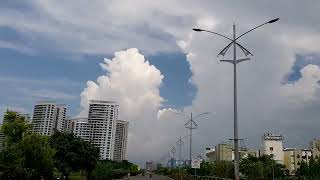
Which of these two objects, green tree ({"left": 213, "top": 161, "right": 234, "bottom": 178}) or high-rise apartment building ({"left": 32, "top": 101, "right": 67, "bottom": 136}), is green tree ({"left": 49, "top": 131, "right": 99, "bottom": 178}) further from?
high-rise apartment building ({"left": 32, "top": 101, "right": 67, "bottom": 136})

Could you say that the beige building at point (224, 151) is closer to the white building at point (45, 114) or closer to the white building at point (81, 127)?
the white building at point (81, 127)

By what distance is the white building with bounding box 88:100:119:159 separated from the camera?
372ft

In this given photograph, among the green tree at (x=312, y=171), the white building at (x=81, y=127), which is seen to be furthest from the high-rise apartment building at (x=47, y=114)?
the green tree at (x=312, y=171)

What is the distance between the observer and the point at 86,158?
175 feet

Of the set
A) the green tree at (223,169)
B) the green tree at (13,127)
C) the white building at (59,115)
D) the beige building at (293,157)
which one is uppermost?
the white building at (59,115)

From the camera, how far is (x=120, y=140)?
5468 inches

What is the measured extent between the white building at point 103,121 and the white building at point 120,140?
13.8m

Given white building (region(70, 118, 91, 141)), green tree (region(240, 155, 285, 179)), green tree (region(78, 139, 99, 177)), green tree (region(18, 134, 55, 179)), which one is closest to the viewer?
green tree (region(18, 134, 55, 179))

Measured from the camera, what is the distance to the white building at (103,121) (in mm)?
113438

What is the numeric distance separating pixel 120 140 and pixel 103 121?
25.2 metres

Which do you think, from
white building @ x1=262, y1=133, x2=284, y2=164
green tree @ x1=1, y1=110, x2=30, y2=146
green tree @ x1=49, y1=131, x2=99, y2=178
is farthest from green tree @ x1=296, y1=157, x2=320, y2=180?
white building @ x1=262, y1=133, x2=284, y2=164

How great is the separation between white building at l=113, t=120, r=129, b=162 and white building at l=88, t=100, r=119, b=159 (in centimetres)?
1379

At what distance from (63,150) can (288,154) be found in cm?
11418

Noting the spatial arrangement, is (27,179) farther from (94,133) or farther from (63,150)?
(94,133)
